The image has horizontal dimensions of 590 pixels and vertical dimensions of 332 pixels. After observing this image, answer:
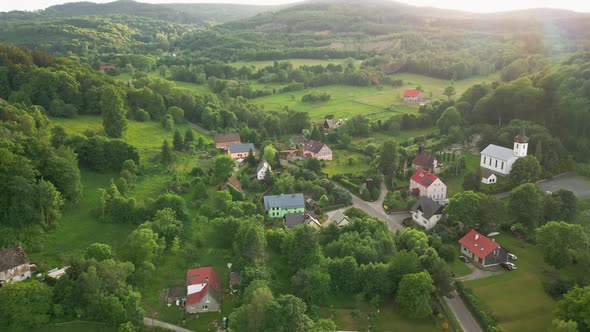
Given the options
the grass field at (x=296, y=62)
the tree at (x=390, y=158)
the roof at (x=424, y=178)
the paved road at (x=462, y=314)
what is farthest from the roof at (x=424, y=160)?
the grass field at (x=296, y=62)

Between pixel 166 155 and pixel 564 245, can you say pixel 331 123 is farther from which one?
pixel 564 245

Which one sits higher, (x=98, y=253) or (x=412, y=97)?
(x=98, y=253)

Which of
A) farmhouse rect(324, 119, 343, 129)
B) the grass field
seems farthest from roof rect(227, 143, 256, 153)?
the grass field

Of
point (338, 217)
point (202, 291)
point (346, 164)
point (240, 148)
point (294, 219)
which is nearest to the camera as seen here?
point (202, 291)

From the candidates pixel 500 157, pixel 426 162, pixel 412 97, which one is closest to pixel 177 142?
pixel 426 162

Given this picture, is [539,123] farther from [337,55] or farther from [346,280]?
[337,55]
